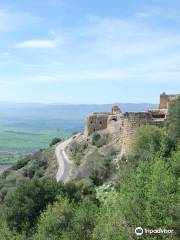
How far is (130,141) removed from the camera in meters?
35.1

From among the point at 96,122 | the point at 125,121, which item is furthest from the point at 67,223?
the point at 96,122

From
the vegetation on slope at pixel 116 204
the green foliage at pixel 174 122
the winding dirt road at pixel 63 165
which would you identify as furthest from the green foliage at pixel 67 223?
the winding dirt road at pixel 63 165

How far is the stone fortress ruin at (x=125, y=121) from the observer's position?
3578 cm

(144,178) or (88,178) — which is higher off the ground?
(144,178)

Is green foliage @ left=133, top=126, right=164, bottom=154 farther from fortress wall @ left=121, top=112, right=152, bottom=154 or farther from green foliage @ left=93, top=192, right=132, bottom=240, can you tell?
green foliage @ left=93, top=192, right=132, bottom=240

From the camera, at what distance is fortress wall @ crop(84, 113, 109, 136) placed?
1918 inches

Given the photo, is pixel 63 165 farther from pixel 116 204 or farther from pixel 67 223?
pixel 116 204

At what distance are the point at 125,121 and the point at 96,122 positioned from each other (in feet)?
43.9

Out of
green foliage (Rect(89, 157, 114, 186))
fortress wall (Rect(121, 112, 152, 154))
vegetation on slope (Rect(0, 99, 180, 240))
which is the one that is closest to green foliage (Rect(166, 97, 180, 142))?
vegetation on slope (Rect(0, 99, 180, 240))

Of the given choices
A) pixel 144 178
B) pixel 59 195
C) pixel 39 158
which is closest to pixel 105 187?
pixel 59 195

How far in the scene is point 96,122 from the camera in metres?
49.3

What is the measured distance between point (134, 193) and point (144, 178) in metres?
1.69

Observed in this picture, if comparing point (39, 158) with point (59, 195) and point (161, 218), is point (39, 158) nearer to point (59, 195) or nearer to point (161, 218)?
point (59, 195)

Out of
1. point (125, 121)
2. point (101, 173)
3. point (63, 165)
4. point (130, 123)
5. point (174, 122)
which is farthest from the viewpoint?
point (63, 165)
